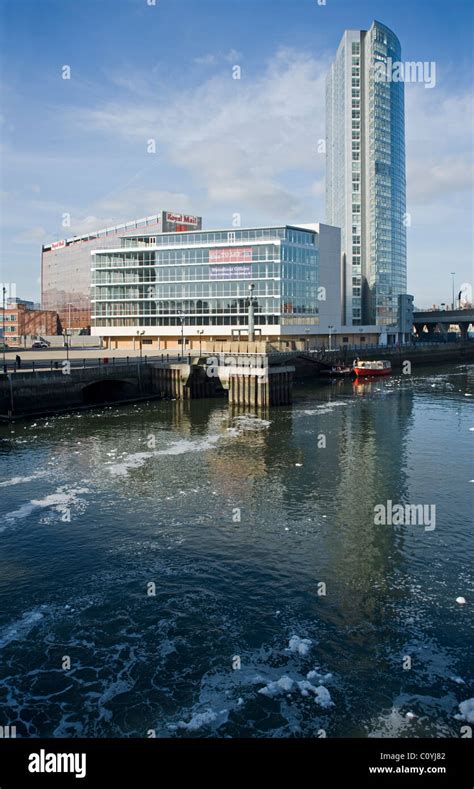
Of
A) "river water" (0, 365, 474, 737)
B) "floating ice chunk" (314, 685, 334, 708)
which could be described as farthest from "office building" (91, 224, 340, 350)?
"floating ice chunk" (314, 685, 334, 708)

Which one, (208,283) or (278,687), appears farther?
(208,283)

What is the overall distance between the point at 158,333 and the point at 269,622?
11906 cm

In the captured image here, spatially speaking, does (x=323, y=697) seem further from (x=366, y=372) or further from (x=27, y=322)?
(x=27, y=322)

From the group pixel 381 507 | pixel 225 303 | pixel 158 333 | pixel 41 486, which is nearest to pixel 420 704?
pixel 381 507

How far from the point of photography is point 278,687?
1905cm

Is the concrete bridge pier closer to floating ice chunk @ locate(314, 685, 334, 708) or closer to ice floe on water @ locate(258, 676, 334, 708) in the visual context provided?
ice floe on water @ locate(258, 676, 334, 708)

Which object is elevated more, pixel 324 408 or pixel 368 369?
pixel 368 369

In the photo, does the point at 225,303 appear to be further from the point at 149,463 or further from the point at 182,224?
the point at 149,463

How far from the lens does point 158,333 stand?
454 ft

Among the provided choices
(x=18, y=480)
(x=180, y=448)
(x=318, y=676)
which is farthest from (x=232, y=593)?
(x=180, y=448)

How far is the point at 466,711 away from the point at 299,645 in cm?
543

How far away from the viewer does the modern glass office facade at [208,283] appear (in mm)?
127375

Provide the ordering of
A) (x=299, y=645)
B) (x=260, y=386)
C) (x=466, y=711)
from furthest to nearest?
(x=260, y=386) → (x=299, y=645) → (x=466, y=711)

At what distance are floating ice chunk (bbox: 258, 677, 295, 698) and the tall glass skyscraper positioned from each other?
15499 cm
